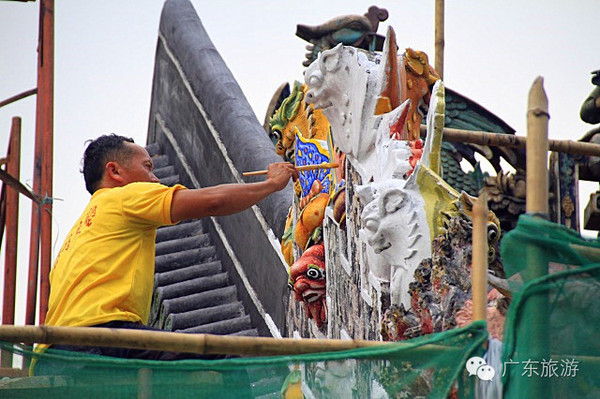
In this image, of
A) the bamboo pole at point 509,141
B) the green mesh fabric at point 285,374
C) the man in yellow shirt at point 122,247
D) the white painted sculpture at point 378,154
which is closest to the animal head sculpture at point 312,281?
the white painted sculpture at point 378,154

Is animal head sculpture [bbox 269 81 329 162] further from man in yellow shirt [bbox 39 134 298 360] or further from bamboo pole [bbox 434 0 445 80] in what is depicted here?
man in yellow shirt [bbox 39 134 298 360]

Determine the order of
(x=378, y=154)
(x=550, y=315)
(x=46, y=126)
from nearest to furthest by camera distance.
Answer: (x=550, y=315), (x=378, y=154), (x=46, y=126)

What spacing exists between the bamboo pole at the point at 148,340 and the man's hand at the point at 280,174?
1.82 m

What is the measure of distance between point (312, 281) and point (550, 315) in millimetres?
3761

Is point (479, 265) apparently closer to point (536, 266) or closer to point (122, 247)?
point (536, 266)

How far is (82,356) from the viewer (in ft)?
16.2

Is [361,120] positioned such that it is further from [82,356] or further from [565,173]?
[565,173]

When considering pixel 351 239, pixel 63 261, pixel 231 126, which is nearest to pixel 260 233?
pixel 231 126

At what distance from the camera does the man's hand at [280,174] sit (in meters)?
6.69

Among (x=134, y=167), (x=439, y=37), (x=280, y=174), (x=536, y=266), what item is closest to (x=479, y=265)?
(x=536, y=266)

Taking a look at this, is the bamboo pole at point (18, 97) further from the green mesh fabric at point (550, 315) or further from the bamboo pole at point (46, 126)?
the green mesh fabric at point (550, 315)

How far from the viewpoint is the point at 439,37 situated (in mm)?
10070

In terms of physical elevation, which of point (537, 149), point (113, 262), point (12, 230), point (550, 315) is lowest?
point (550, 315)

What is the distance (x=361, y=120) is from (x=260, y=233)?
377cm
